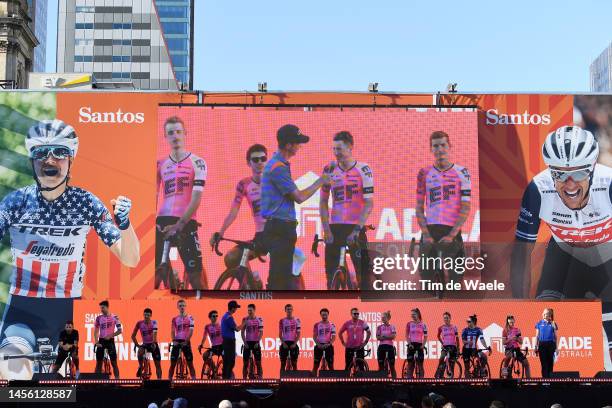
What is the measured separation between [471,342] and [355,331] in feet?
8.76

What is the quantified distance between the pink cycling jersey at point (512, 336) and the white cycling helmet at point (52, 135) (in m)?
12.3

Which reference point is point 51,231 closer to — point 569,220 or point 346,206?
point 346,206

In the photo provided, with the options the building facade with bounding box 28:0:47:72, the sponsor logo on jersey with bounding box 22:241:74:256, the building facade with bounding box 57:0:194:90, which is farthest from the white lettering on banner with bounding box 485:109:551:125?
the building facade with bounding box 28:0:47:72

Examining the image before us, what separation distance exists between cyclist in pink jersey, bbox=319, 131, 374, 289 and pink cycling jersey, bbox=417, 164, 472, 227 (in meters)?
1.43

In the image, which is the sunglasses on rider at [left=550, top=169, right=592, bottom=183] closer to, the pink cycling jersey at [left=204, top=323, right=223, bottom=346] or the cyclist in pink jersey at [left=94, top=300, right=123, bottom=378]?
the pink cycling jersey at [left=204, top=323, right=223, bottom=346]

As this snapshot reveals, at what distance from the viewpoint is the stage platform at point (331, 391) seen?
1368 cm

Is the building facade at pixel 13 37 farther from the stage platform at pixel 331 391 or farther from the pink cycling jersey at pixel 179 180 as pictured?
the stage platform at pixel 331 391

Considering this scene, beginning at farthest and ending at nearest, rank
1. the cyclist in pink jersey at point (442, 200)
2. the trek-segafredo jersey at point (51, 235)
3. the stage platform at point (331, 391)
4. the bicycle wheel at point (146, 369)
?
the trek-segafredo jersey at point (51, 235), the cyclist in pink jersey at point (442, 200), the bicycle wheel at point (146, 369), the stage platform at point (331, 391)

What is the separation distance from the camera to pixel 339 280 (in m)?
24.2

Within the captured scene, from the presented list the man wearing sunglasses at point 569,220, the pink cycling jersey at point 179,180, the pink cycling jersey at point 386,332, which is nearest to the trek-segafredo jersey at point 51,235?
the pink cycling jersey at point 179,180

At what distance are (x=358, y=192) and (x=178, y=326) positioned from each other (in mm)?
6159

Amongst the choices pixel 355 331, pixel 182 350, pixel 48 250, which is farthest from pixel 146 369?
pixel 355 331

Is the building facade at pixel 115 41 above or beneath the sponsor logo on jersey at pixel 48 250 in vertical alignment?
above

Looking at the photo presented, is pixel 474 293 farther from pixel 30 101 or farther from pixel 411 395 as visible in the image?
pixel 30 101
